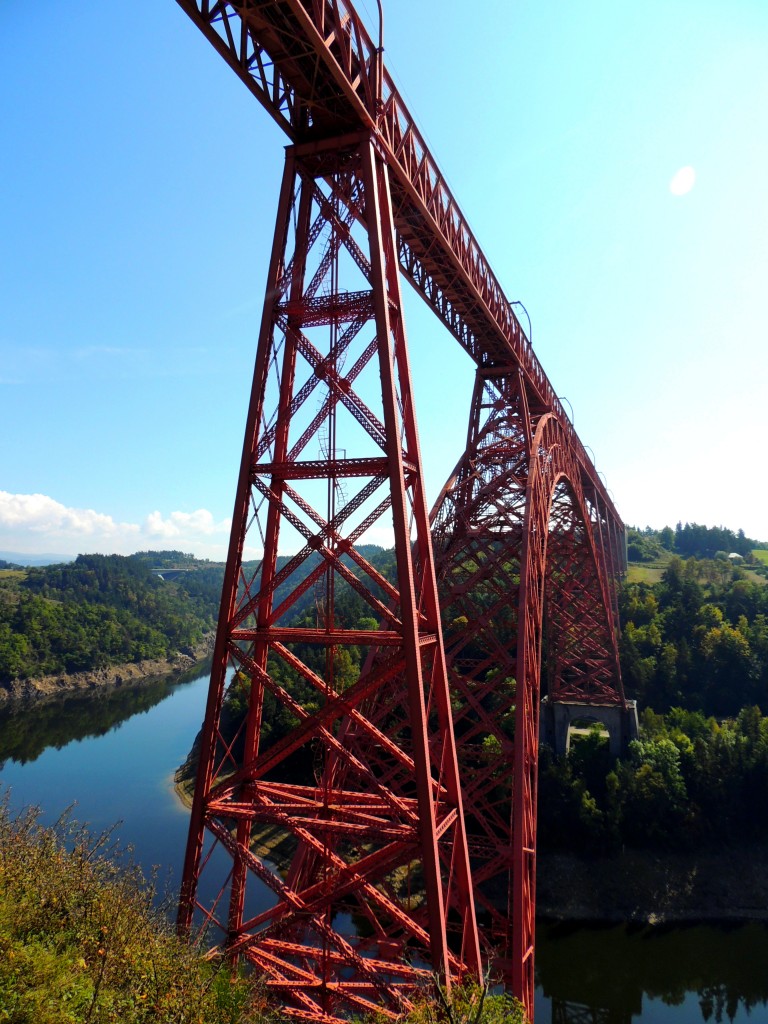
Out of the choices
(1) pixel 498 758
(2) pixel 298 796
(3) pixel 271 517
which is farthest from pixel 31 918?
(1) pixel 498 758

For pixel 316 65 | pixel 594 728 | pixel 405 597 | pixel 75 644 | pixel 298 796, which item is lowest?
pixel 75 644

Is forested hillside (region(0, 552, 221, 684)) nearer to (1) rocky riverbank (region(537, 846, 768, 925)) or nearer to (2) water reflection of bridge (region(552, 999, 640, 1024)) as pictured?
(1) rocky riverbank (region(537, 846, 768, 925))

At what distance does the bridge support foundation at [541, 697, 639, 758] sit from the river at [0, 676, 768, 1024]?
25.3ft

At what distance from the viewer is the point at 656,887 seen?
23359mm

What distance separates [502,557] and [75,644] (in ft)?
235

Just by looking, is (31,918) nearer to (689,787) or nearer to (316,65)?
(316,65)

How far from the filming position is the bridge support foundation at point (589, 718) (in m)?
27.3

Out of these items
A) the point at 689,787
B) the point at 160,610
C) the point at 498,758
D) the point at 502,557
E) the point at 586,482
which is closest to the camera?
the point at 498,758

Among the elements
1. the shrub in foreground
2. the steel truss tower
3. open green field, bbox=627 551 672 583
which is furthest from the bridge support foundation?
open green field, bbox=627 551 672 583

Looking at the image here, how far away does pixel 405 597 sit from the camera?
20.8ft

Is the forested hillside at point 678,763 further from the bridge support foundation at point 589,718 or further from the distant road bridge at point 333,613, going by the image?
the distant road bridge at point 333,613

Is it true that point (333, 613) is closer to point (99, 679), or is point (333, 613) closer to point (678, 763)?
point (678, 763)

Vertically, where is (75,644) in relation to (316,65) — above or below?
below

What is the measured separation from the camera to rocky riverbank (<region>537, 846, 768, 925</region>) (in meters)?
22.1
